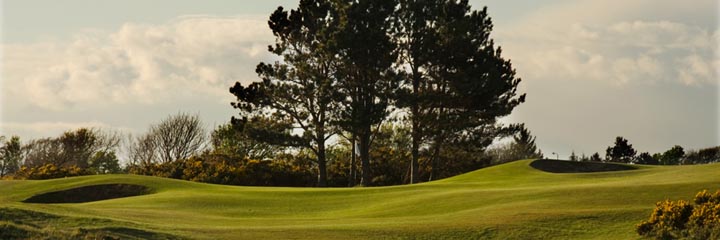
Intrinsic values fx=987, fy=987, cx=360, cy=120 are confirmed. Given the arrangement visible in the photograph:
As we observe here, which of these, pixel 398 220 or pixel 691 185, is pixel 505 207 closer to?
pixel 398 220

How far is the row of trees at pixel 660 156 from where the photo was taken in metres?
72.1

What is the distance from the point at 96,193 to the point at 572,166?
2645 cm

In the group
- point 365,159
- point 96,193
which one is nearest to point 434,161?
point 365,159

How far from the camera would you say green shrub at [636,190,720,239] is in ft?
82.7

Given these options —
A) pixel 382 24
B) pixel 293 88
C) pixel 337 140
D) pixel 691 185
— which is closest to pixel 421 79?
pixel 382 24

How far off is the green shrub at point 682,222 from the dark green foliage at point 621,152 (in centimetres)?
4914

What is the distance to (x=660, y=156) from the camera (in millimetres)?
75875

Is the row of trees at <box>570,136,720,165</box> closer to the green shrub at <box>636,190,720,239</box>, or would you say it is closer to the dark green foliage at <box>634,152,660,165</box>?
the dark green foliage at <box>634,152,660,165</box>

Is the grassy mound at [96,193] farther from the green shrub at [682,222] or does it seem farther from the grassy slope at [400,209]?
the green shrub at [682,222]

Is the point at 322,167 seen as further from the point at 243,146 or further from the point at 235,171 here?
the point at 243,146

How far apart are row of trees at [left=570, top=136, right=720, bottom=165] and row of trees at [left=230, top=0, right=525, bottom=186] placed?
13717mm

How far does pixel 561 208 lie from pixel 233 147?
51309 millimetres

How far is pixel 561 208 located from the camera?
2980 centimetres

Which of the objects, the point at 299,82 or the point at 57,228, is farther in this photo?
the point at 299,82
